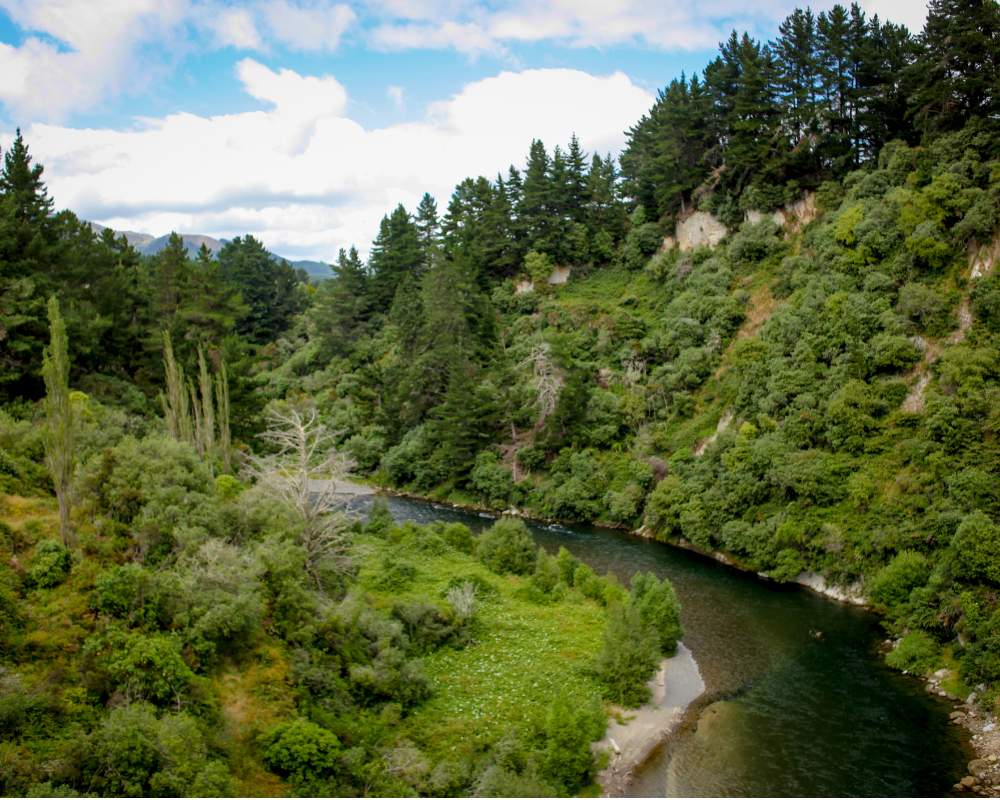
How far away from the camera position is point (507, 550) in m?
36.5

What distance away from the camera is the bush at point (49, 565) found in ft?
55.0

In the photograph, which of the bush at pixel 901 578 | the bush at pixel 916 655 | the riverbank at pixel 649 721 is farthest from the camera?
the bush at pixel 901 578

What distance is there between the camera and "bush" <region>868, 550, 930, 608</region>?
29750mm

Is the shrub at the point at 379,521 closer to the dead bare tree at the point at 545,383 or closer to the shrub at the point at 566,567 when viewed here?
the shrub at the point at 566,567

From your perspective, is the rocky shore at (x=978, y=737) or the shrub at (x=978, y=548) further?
the shrub at (x=978, y=548)

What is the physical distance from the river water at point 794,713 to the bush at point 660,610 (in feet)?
4.81

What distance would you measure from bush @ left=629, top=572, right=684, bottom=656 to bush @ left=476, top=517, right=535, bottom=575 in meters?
8.68

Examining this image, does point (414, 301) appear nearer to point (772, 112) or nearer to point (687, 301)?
point (687, 301)

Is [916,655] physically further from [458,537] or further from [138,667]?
[138,667]

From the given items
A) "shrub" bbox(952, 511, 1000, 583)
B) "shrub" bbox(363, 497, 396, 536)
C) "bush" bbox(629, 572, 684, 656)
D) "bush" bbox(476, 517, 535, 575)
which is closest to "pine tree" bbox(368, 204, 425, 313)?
"shrub" bbox(363, 497, 396, 536)

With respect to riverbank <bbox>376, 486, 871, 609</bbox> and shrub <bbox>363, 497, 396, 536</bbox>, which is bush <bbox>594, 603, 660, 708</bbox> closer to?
riverbank <bbox>376, 486, 871, 609</bbox>

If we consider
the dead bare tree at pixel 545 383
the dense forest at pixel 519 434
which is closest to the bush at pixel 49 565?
the dense forest at pixel 519 434

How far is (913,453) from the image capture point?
33.1 metres

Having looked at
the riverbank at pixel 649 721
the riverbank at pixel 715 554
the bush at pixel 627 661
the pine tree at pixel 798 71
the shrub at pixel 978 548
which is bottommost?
the riverbank at pixel 649 721
